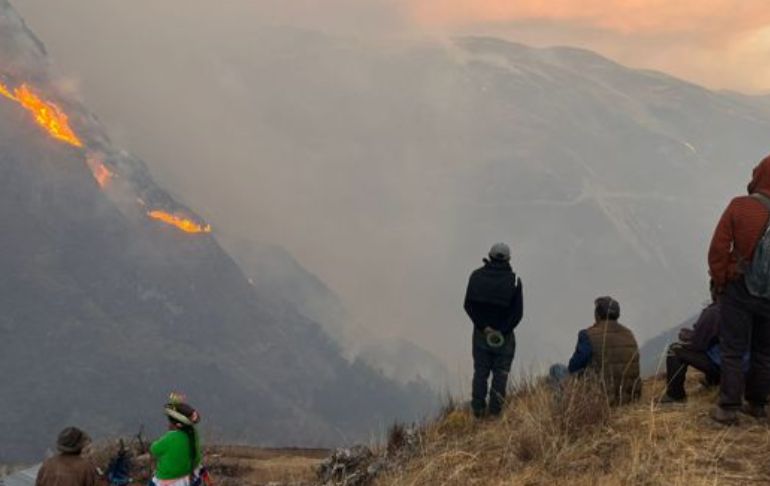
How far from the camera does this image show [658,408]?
6.50m

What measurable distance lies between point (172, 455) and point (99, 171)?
19681 cm

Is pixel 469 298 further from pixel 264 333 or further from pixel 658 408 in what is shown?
pixel 264 333

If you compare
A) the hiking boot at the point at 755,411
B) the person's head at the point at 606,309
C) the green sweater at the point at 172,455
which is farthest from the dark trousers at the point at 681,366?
the green sweater at the point at 172,455

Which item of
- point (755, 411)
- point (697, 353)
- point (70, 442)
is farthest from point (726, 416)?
point (70, 442)

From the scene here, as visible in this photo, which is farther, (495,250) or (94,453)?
(94,453)

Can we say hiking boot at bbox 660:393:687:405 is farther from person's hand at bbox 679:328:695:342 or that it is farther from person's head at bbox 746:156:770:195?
person's head at bbox 746:156:770:195

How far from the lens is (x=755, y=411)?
5.88 m

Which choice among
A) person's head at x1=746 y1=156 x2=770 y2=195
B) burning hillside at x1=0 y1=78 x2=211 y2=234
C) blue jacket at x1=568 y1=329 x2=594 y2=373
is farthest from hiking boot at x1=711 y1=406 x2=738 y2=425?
burning hillside at x1=0 y1=78 x2=211 y2=234

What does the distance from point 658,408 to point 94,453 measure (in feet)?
37.3

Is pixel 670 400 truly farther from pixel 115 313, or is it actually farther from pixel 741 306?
pixel 115 313

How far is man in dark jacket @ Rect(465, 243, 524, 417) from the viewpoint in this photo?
858cm

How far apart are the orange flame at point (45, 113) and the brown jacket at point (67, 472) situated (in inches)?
7432

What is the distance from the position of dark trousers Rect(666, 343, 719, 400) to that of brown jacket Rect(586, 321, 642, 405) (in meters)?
0.36

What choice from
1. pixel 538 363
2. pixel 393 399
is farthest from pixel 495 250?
pixel 393 399
